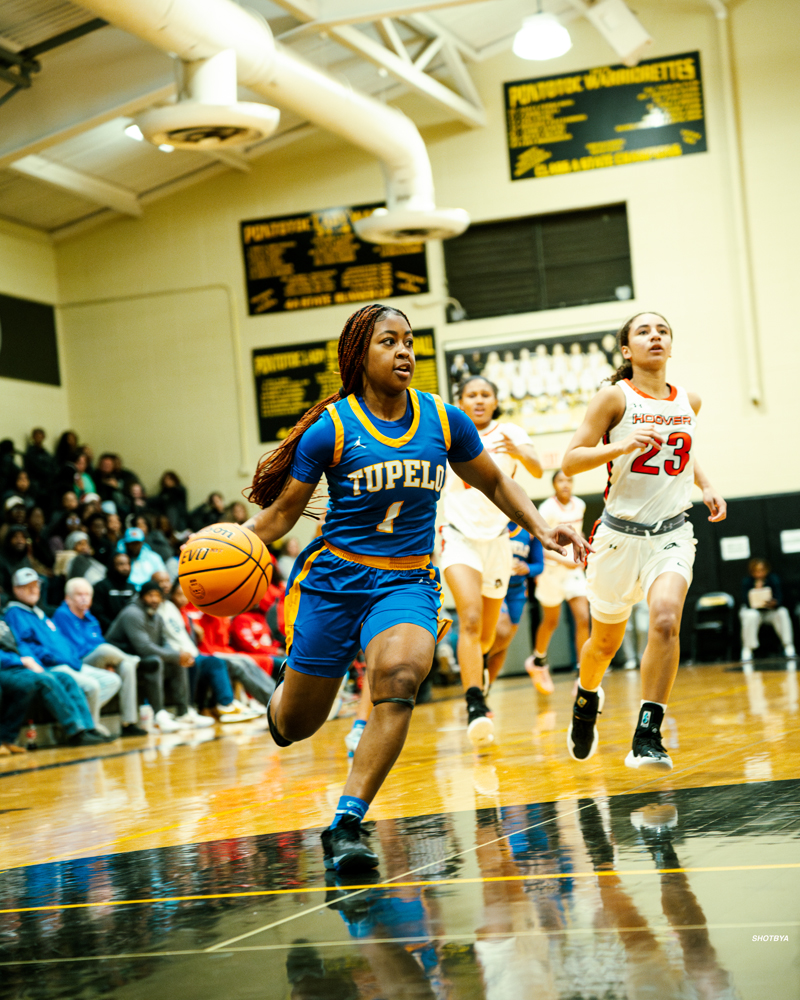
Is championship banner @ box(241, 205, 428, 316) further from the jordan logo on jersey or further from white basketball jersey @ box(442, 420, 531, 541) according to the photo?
the jordan logo on jersey

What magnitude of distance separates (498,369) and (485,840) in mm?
14117

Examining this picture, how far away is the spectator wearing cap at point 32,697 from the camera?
9.64 metres

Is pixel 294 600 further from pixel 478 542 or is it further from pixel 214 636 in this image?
pixel 214 636

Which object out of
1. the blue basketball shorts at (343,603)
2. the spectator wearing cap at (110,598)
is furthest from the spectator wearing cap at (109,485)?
the blue basketball shorts at (343,603)

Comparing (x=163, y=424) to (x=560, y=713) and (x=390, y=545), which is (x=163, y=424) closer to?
(x=560, y=713)

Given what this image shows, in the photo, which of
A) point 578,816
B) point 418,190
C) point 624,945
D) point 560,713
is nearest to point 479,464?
point 578,816

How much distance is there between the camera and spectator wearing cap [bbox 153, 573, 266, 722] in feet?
37.9

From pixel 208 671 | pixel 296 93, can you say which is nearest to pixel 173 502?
pixel 208 671

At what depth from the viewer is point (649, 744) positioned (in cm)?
478

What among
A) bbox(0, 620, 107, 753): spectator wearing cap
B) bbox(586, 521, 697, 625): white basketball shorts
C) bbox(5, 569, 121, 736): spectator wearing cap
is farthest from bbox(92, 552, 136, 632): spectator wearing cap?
bbox(586, 521, 697, 625): white basketball shorts

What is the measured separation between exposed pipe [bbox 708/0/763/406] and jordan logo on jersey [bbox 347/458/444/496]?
1379 centimetres

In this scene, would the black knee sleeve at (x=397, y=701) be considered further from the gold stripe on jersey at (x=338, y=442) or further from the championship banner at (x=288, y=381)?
the championship banner at (x=288, y=381)

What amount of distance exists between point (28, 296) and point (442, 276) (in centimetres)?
634

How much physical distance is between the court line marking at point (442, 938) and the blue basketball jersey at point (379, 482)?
1489 mm
